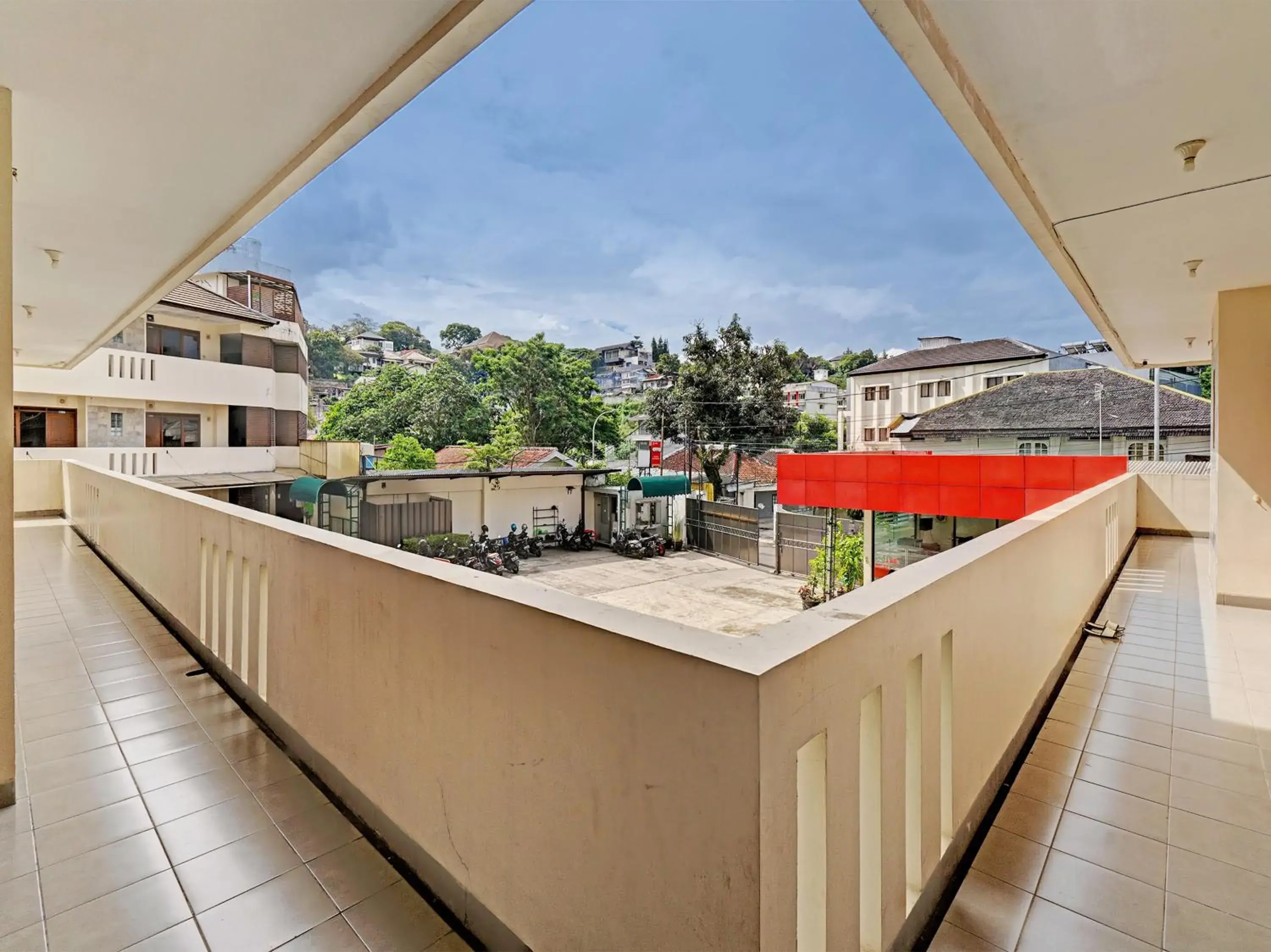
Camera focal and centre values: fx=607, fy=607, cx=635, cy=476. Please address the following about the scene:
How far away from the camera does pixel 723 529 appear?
60.5 ft

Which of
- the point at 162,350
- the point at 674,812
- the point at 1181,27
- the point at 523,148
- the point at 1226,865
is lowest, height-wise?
the point at 1226,865

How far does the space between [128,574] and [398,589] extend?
4781 millimetres

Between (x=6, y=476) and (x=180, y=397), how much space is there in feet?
46.8

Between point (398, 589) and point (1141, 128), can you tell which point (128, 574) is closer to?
point (398, 589)

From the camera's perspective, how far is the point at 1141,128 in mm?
2275

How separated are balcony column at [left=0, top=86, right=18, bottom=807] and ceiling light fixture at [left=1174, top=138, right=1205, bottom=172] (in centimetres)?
426

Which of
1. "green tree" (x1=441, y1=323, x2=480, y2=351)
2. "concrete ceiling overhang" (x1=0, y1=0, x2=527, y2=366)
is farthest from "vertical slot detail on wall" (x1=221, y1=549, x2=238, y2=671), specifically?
"green tree" (x1=441, y1=323, x2=480, y2=351)

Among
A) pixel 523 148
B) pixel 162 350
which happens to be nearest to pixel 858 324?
pixel 523 148

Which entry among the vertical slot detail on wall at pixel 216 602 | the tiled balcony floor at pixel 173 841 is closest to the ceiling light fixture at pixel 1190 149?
the tiled balcony floor at pixel 173 841

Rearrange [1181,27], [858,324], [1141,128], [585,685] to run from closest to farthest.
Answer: [585,685] < [1181,27] < [1141,128] < [858,324]

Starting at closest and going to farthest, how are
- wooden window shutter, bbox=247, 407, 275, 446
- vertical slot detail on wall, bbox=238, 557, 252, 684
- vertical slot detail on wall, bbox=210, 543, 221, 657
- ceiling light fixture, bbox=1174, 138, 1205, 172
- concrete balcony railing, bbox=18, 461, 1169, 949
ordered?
1. concrete balcony railing, bbox=18, 461, 1169, 949
2. ceiling light fixture, bbox=1174, 138, 1205, 172
3. vertical slot detail on wall, bbox=238, 557, 252, 684
4. vertical slot detail on wall, bbox=210, 543, 221, 657
5. wooden window shutter, bbox=247, 407, 275, 446

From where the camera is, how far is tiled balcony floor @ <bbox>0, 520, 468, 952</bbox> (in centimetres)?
150

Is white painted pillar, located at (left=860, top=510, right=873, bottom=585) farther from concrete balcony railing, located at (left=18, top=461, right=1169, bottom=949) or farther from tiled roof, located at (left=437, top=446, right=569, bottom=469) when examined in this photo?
tiled roof, located at (left=437, top=446, right=569, bottom=469)

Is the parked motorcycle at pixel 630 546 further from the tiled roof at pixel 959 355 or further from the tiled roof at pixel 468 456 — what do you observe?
the tiled roof at pixel 959 355
